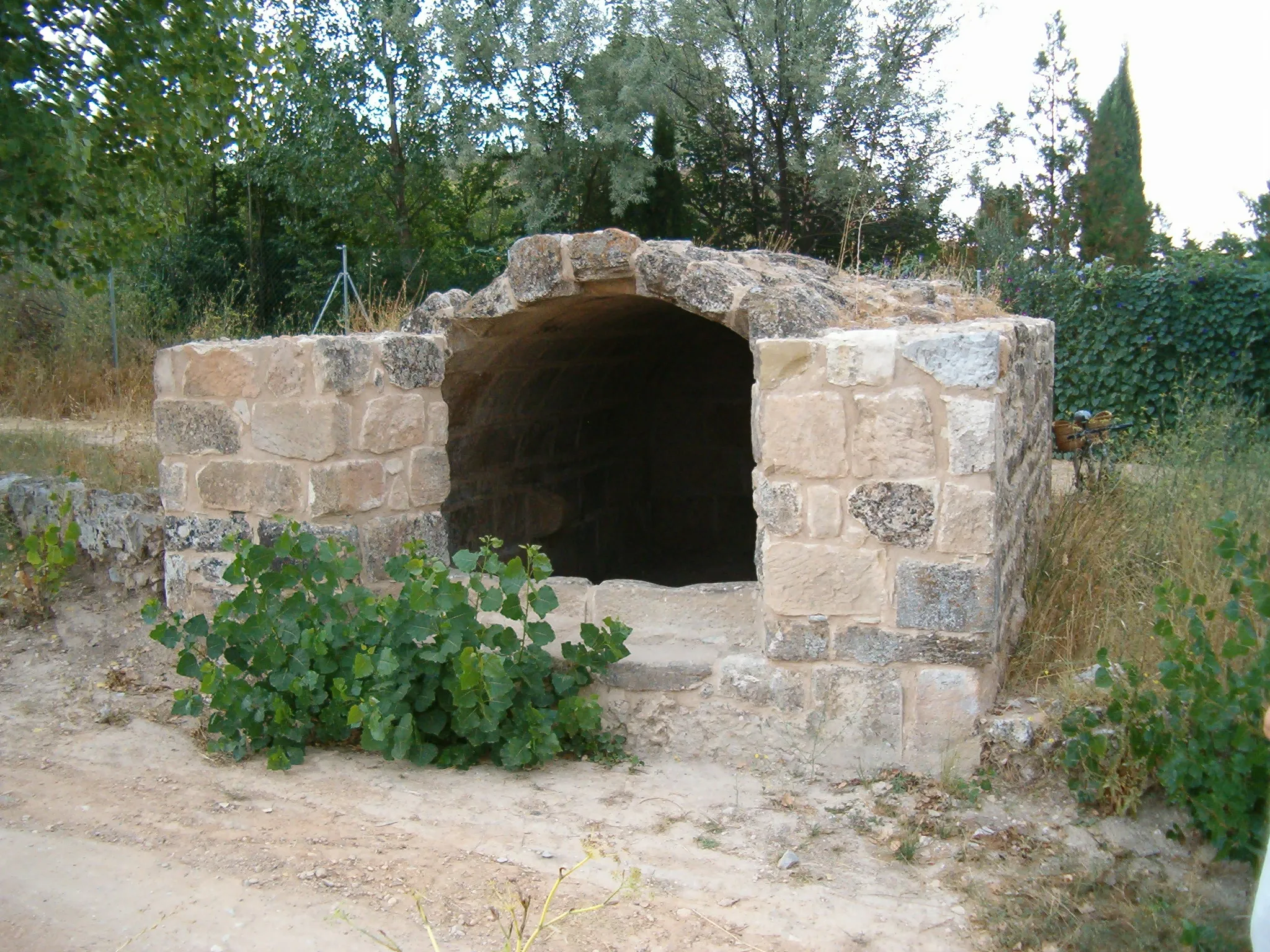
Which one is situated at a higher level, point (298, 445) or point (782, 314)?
point (782, 314)

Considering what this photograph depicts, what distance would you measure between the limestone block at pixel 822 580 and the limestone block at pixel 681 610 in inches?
16.1

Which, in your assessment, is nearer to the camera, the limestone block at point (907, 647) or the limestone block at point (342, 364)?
the limestone block at point (907, 647)

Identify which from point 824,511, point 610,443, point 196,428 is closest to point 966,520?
point 824,511

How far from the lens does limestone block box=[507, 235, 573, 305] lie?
456cm

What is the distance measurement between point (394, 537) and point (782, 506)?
1.70 m

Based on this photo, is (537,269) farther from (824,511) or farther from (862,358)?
(824,511)

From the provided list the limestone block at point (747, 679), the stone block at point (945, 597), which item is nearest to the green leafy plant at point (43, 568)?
the limestone block at point (747, 679)

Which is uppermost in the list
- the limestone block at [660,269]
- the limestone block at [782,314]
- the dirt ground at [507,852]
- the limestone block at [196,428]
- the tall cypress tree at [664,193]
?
the tall cypress tree at [664,193]

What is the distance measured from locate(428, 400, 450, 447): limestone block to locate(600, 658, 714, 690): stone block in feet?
4.31

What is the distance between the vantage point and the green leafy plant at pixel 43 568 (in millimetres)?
5242

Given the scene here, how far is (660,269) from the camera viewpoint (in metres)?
4.34

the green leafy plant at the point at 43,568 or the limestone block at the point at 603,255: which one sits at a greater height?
the limestone block at the point at 603,255

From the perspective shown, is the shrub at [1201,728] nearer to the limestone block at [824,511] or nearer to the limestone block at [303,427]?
the limestone block at [824,511]

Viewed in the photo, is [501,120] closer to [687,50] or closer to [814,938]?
[687,50]
